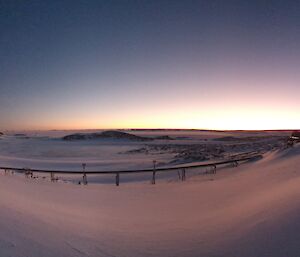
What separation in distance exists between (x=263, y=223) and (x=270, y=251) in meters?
1.35

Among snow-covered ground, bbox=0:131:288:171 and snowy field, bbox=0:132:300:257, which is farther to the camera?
snow-covered ground, bbox=0:131:288:171

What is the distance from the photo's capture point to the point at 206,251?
5.95 metres

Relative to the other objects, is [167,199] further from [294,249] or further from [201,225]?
[294,249]

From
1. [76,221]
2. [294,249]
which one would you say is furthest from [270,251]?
[76,221]

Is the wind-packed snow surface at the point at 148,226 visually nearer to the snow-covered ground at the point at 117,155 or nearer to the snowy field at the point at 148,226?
the snowy field at the point at 148,226

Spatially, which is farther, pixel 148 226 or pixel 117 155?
pixel 117 155

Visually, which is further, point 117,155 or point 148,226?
point 117,155

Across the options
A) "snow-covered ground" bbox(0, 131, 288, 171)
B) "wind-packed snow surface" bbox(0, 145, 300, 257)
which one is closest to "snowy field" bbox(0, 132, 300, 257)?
"wind-packed snow surface" bbox(0, 145, 300, 257)

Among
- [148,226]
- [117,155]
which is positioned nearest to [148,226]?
[148,226]

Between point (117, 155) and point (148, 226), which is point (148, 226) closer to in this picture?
point (148, 226)

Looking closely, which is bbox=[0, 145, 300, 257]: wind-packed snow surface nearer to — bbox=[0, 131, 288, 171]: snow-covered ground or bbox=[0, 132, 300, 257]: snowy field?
bbox=[0, 132, 300, 257]: snowy field

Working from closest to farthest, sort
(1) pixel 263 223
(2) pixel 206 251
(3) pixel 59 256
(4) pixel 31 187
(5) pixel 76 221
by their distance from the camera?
(3) pixel 59 256
(2) pixel 206 251
(1) pixel 263 223
(5) pixel 76 221
(4) pixel 31 187

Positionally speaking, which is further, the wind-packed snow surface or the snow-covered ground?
the snow-covered ground

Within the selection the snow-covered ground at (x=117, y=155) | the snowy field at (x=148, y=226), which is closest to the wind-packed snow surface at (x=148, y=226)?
the snowy field at (x=148, y=226)
